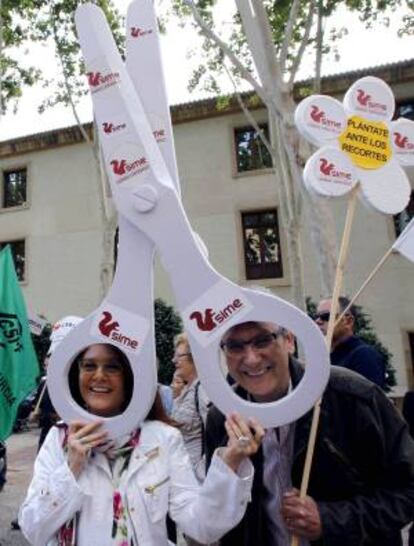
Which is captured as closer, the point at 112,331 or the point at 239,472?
the point at 239,472

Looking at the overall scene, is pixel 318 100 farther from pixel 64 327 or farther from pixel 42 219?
pixel 42 219

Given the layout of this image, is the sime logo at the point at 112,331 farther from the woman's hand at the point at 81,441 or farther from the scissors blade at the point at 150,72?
the scissors blade at the point at 150,72

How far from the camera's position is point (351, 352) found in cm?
325

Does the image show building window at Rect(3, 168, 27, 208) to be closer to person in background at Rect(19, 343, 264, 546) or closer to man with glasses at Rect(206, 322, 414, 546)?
person in background at Rect(19, 343, 264, 546)

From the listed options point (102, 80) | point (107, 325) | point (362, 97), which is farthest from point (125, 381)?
point (362, 97)

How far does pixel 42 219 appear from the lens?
15430 mm

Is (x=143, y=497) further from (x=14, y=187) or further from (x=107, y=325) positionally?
(x=14, y=187)

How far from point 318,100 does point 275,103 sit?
479cm

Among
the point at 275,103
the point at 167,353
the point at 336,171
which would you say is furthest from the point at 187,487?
the point at 167,353

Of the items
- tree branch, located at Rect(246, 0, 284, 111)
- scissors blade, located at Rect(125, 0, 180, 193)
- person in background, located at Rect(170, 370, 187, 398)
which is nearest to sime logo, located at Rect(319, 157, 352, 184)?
scissors blade, located at Rect(125, 0, 180, 193)

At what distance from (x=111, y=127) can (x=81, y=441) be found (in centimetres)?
103

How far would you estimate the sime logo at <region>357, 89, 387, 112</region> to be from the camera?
202 cm

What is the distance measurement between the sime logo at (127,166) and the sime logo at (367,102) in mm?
954

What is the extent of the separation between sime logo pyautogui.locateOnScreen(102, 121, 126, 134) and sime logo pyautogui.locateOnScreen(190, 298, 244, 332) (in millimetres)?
685
